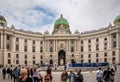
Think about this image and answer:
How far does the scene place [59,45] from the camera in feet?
358

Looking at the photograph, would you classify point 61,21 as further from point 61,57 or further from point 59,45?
point 61,57

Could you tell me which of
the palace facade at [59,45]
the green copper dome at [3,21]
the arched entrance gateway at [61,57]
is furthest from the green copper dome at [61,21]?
the green copper dome at [3,21]

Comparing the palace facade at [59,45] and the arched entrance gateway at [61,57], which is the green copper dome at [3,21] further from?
the arched entrance gateway at [61,57]

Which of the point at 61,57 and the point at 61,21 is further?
the point at 61,21

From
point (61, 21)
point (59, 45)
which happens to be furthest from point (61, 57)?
point (61, 21)

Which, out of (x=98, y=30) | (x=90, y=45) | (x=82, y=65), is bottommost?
(x=82, y=65)

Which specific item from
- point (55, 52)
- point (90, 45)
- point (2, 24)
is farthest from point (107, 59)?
point (2, 24)

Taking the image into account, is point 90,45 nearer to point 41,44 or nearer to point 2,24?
point 41,44

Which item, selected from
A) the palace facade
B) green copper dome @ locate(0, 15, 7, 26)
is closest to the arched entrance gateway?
the palace facade

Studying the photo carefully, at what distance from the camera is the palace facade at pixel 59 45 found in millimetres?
91625

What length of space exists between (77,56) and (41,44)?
1975cm

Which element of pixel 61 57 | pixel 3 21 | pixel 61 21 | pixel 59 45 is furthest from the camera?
pixel 61 21

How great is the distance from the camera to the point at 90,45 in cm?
10519

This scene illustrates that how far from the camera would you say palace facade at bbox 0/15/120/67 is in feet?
301
